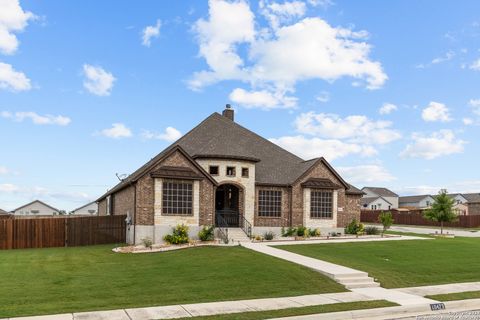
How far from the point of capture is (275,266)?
55.0 feet

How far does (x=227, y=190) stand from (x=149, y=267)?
585 inches

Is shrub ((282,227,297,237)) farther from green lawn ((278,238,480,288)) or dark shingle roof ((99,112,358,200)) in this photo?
green lawn ((278,238,480,288))

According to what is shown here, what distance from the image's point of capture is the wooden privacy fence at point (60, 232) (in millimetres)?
26797

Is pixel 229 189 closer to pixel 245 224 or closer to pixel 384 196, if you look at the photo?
pixel 245 224

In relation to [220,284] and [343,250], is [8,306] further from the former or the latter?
[343,250]

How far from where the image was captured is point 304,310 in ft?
35.9

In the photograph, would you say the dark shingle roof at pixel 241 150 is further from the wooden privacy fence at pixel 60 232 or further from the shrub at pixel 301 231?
the shrub at pixel 301 231

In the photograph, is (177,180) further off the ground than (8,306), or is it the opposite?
(177,180)

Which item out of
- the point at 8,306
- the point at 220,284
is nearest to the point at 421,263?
the point at 220,284

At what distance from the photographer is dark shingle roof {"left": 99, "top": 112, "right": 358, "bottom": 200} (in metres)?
30.2

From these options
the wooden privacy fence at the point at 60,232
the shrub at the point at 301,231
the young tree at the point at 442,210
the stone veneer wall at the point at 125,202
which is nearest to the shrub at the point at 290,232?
the shrub at the point at 301,231

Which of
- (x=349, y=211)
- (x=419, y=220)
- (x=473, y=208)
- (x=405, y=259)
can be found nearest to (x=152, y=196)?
(x=405, y=259)

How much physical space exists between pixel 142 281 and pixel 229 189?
17685 mm

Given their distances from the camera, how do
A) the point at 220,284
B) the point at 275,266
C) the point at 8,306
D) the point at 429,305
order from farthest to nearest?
the point at 275,266 < the point at 220,284 < the point at 429,305 < the point at 8,306
